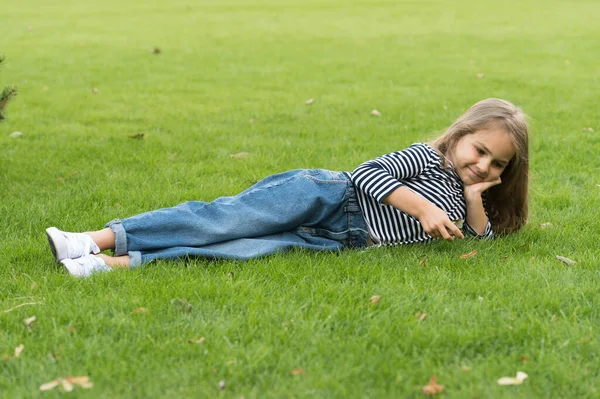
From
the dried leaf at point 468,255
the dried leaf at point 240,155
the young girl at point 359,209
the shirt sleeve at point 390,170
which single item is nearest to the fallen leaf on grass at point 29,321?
the young girl at point 359,209

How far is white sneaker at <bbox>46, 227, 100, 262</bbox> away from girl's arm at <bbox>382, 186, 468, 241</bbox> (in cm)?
140

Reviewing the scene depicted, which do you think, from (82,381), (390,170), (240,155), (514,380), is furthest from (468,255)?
(240,155)

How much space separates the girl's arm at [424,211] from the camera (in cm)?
347

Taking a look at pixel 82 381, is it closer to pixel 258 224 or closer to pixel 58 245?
pixel 58 245

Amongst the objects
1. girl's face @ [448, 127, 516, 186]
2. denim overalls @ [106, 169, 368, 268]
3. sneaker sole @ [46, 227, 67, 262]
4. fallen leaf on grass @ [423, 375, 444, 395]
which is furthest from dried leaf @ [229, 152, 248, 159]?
fallen leaf on grass @ [423, 375, 444, 395]

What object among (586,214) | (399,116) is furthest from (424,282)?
(399,116)

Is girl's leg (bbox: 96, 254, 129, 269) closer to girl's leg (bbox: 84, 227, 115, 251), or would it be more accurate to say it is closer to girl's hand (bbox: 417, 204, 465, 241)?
girl's leg (bbox: 84, 227, 115, 251)

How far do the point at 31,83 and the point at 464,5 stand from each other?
1655 centimetres

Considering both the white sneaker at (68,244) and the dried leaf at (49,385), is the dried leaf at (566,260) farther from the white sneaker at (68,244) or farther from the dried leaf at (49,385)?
the dried leaf at (49,385)

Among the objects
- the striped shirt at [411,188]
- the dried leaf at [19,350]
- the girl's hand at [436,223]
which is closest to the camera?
the dried leaf at [19,350]

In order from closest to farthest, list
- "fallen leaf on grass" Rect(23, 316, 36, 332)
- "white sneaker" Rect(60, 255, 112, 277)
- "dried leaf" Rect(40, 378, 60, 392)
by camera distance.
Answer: "dried leaf" Rect(40, 378, 60, 392) → "fallen leaf on grass" Rect(23, 316, 36, 332) → "white sneaker" Rect(60, 255, 112, 277)

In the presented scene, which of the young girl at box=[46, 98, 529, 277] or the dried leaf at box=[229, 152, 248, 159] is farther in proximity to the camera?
the dried leaf at box=[229, 152, 248, 159]

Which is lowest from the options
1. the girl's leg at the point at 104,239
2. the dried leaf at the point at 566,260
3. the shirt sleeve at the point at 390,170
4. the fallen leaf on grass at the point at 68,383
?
the dried leaf at the point at 566,260

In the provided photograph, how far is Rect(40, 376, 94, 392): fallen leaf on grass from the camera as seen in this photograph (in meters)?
2.38
